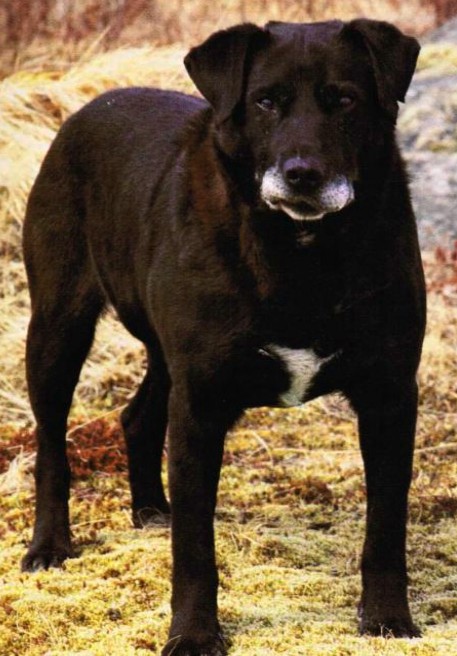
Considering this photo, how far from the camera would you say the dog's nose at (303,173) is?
129 inches

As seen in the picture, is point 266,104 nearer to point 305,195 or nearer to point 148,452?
point 305,195

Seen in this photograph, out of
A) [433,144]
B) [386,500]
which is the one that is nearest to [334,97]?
[386,500]

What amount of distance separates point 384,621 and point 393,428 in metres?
0.56

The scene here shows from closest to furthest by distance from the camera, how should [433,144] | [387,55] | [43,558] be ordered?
[387,55] < [43,558] < [433,144]

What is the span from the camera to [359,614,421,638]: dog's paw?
3.72 m

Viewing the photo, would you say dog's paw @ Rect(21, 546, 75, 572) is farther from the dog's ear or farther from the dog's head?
the dog's ear

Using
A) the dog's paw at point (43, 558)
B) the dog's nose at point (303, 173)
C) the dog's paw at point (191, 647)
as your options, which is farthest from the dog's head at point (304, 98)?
the dog's paw at point (43, 558)

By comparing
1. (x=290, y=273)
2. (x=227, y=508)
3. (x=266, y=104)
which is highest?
(x=266, y=104)

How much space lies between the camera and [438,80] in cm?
923

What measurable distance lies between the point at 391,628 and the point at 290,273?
108 centimetres

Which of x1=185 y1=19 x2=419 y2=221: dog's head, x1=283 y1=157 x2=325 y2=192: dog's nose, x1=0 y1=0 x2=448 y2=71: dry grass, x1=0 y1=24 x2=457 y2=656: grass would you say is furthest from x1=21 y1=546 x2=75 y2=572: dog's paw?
x1=0 y1=0 x2=448 y2=71: dry grass

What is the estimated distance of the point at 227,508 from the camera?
204 inches

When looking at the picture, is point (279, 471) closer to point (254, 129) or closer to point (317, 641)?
point (317, 641)

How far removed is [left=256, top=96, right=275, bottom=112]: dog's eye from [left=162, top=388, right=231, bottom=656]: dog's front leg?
2.75 feet
